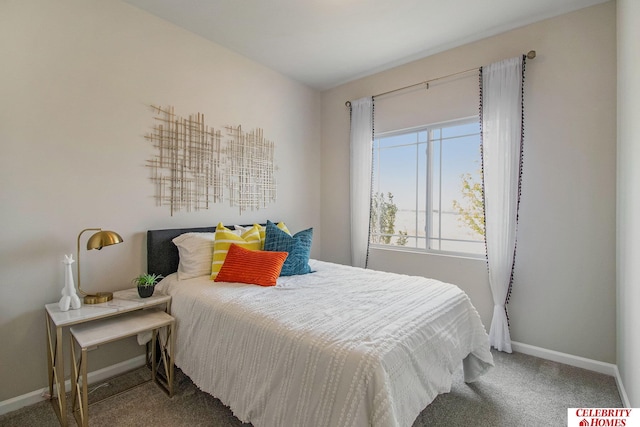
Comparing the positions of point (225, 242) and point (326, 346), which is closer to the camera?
point (326, 346)

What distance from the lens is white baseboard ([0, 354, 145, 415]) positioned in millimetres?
1830

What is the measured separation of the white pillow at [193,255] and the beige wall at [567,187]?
8.15 ft

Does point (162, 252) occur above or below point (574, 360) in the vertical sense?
above

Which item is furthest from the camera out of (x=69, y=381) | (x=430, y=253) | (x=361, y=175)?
(x=361, y=175)

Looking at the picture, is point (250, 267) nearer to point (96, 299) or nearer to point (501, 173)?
point (96, 299)

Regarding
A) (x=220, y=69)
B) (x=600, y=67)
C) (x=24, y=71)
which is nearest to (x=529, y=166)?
(x=600, y=67)

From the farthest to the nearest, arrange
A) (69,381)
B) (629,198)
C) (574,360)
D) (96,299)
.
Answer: (574,360), (69,381), (96,299), (629,198)

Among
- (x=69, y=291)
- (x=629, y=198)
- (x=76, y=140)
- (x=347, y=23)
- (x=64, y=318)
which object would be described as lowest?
(x=64, y=318)

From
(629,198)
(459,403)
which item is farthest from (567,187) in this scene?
(459,403)

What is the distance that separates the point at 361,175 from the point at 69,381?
3.17 metres

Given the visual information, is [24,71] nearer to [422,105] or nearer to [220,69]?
[220,69]

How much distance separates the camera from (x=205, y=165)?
9.13 ft

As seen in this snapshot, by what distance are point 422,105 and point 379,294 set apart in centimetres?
220

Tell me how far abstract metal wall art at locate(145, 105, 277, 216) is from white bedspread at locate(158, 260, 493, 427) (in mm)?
870
